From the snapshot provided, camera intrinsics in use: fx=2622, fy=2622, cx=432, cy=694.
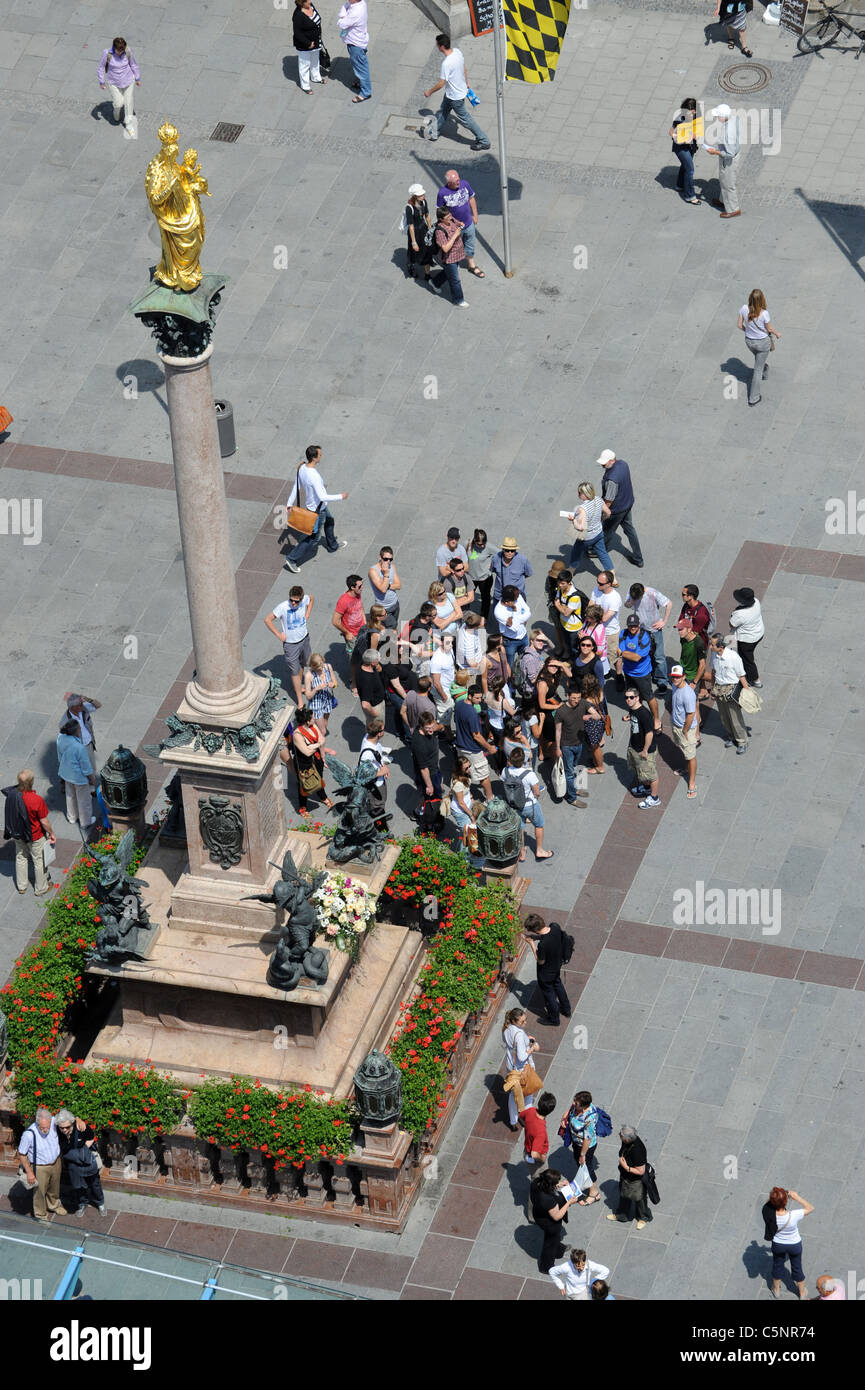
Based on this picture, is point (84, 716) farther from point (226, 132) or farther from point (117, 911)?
point (226, 132)

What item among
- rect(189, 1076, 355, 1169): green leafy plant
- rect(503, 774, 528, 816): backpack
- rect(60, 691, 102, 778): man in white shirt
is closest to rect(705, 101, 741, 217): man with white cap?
rect(503, 774, 528, 816): backpack

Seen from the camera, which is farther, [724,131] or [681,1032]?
[724,131]

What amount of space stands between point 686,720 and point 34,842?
7322mm

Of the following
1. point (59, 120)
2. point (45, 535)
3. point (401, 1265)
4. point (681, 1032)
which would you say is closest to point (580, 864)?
point (681, 1032)

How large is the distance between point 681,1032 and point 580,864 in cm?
271

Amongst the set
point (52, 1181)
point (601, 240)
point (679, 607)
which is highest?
point (601, 240)

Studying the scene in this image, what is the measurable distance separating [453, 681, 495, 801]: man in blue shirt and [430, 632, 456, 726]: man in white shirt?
2.01 ft

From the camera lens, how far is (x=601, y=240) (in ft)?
123

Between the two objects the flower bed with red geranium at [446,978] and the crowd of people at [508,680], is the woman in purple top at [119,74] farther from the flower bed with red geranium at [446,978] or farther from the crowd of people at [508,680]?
the flower bed with red geranium at [446,978]

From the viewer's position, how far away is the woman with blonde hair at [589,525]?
104ft

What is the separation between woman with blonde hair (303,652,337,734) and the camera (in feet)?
96.8

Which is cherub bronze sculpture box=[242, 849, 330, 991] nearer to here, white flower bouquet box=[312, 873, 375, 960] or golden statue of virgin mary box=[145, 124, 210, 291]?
white flower bouquet box=[312, 873, 375, 960]

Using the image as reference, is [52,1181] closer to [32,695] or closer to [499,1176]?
[499,1176]

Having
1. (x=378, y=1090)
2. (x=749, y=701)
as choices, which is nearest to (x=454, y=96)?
(x=749, y=701)
